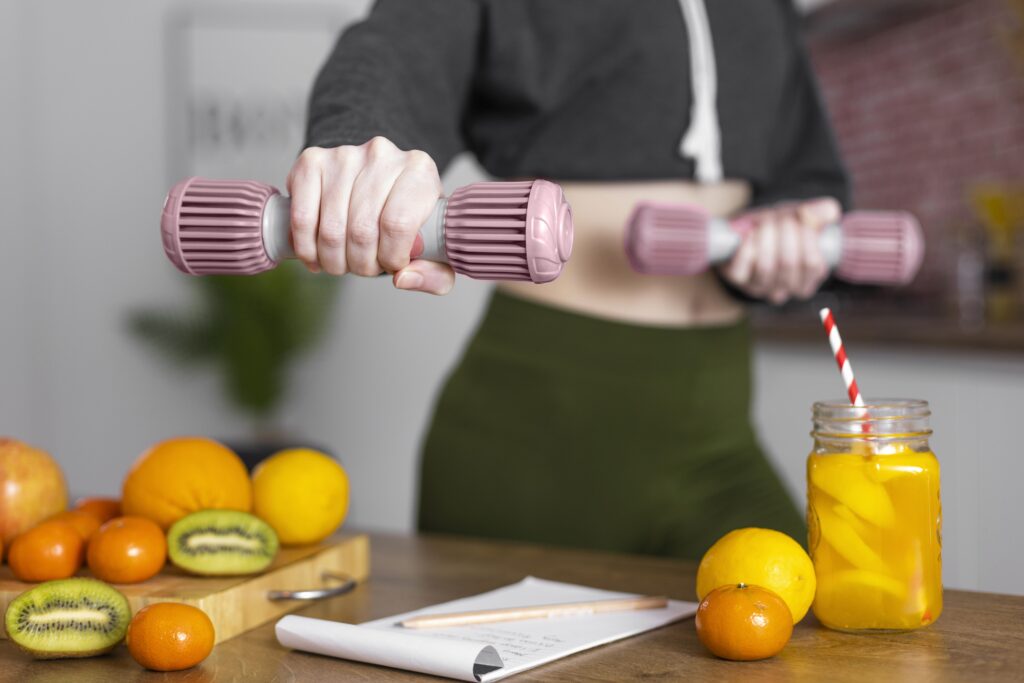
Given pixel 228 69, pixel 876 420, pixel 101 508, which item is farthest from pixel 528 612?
pixel 228 69

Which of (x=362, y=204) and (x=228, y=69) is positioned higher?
(x=228, y=69)

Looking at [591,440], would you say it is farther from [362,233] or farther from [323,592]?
[362,233]

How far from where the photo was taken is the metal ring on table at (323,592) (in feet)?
2.97

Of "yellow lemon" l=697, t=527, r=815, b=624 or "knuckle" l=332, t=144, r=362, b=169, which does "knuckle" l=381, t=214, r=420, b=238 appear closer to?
"knuckle" l=332, t=144, r=362, b=169

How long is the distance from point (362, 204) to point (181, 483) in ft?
0.97

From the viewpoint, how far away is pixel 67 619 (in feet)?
2.56

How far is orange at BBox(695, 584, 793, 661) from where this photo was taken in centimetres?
73

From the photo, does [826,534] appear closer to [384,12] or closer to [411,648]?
[411,648]

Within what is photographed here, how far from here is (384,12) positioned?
1.11 metres

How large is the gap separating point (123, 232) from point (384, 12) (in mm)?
3624

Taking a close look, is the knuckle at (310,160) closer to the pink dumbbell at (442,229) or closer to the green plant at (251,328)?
the pink dumbbell at (442,229)

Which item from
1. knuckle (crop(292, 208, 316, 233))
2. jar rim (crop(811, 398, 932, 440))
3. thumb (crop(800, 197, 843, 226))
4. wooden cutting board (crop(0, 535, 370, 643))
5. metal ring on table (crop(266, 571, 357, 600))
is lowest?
metal ring on table (crop(266, 571, 357, 600))

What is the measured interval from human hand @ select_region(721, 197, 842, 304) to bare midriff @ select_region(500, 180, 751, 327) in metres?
0.13

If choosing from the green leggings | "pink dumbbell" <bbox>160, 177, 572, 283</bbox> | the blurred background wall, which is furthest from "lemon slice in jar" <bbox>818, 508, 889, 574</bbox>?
the blurred background wall
